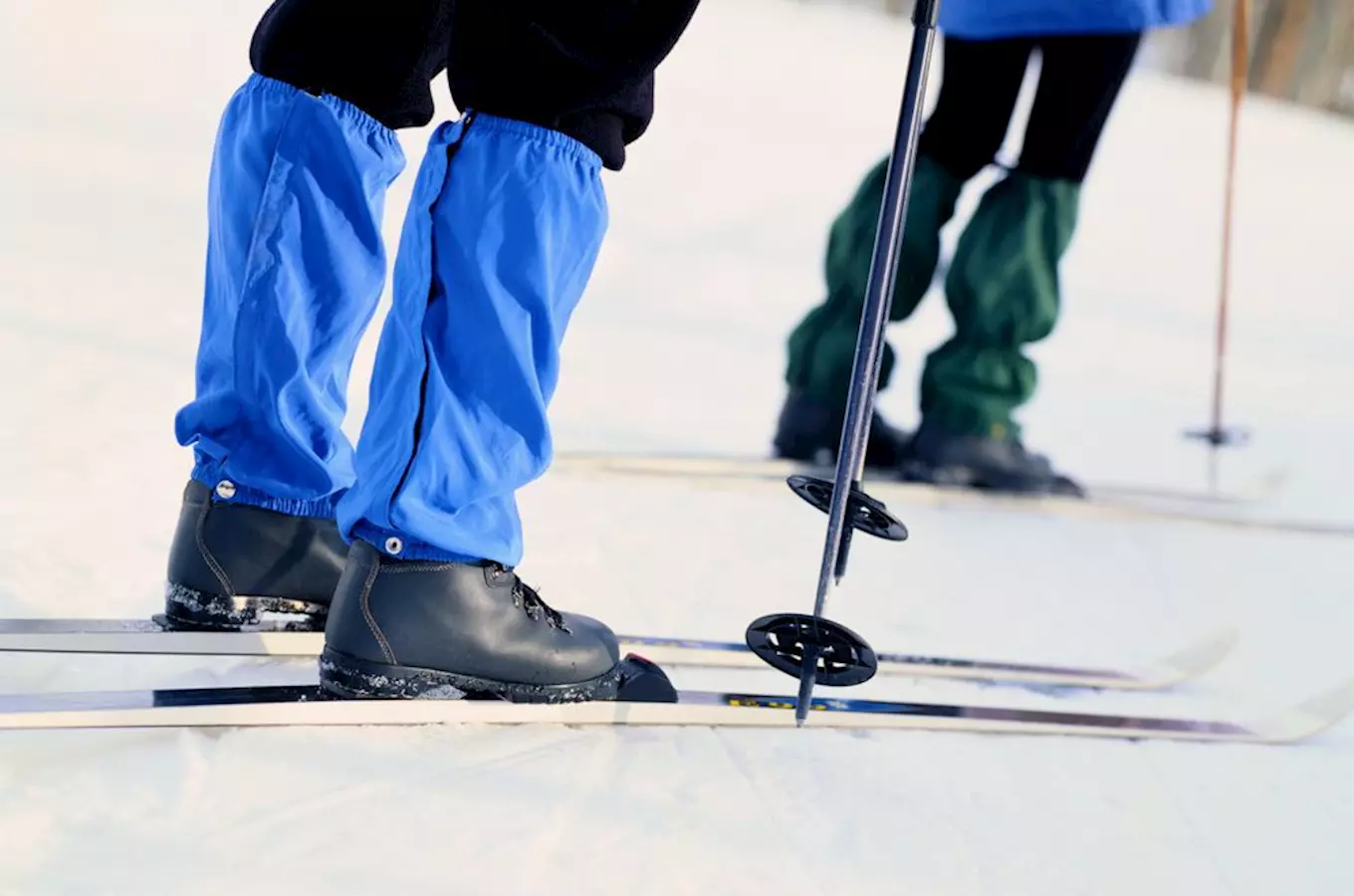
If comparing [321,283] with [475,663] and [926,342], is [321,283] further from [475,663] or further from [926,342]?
[926,342]

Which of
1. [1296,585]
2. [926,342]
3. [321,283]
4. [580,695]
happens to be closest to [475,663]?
[580,695]

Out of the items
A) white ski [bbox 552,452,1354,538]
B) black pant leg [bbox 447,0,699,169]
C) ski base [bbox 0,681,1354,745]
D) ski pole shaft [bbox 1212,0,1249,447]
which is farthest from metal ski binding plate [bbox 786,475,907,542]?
ski pole shaft [bbox 1212,0,1249,447]

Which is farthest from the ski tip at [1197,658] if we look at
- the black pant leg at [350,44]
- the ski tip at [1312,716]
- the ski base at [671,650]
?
the black pant leg at [350,44]

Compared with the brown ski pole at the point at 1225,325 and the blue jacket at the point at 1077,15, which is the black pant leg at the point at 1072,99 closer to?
the blue jacket at the point at 1077,15

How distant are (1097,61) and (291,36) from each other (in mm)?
1662

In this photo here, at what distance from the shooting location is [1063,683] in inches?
67.7

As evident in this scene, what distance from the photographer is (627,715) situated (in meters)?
1.40

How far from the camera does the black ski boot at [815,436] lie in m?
2.69

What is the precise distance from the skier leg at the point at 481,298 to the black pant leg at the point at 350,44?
7.0 inches

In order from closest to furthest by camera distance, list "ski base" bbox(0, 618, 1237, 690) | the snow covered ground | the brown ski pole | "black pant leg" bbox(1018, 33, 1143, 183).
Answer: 1. the snow covered ground
2. "ski base" bbox(0, 618, 1237, 690)
3. "black pant leg" bbox(1018, 33, 1143, 183)
4. the brown ski pole

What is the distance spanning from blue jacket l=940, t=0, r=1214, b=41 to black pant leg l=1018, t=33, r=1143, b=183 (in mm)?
49

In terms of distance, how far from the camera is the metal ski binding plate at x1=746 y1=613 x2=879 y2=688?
1.32 meters

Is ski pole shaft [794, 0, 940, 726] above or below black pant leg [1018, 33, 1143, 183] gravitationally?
below

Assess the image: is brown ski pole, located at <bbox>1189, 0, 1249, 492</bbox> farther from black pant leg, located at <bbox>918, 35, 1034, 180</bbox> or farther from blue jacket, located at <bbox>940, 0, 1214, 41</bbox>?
blue jacket, located at <bbox>940, 0, 1214, 41</bbox>
